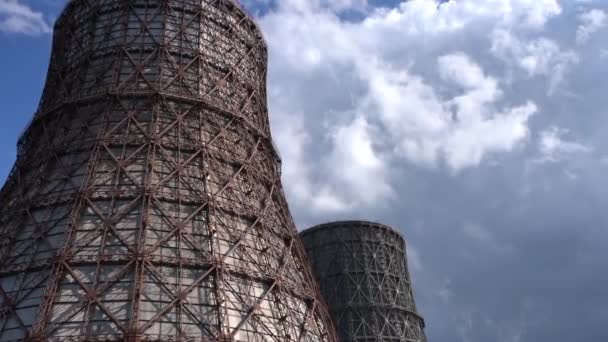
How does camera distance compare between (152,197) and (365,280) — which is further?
(365,280)

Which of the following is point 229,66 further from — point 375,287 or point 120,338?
point 375,287

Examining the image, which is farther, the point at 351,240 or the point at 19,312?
the point at 351,240

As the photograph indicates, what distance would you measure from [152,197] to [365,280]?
3022cm

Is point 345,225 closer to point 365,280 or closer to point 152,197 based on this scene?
point 365,280

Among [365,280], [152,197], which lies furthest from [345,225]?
[152,197]

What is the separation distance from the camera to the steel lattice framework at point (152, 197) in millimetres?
23641

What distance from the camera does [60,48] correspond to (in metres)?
36.2

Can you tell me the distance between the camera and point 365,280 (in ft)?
174

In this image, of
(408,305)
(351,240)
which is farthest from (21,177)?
(408,305)

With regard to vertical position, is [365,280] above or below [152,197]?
above

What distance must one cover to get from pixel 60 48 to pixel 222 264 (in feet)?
63.6

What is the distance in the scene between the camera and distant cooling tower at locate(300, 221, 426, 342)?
51375 millimetres

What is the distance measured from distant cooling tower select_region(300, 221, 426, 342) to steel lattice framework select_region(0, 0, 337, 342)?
2063 centimetres

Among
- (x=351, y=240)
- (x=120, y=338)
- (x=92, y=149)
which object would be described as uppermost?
(x=351, y=240)
